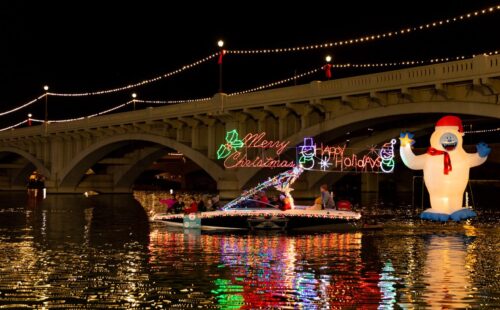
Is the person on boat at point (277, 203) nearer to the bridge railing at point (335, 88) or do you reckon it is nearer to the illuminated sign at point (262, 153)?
the bridge railing at point (335, 88)

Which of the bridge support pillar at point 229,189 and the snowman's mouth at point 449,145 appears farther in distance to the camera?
the bridge support pillar at point 229,189

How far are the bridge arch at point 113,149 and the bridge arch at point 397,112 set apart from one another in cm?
750

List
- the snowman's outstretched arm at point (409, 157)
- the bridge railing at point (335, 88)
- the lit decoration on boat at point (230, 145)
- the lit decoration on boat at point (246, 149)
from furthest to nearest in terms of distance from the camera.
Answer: the lit decoration on boat at point (230, 145), the lit decoration on boat at point (246, 149), the bridge railing at point (335, 88), the snowman's outstretched arm at point (409, 157)

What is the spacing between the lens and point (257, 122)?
58.1 m

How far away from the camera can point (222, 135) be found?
62.5 metres

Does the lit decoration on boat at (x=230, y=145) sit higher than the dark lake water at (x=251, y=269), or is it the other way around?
the lit decoration on boat at (x=230, y=145)

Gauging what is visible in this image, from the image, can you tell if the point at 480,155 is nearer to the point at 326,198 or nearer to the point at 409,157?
the point at 409,157

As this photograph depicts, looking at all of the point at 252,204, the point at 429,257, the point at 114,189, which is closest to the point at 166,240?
the point at 252,204

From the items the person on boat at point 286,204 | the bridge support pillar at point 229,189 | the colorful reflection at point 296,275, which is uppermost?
the bridge support pillar at point 229,189

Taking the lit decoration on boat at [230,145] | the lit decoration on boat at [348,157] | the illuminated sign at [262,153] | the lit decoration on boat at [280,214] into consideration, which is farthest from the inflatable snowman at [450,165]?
the lit decoration on boat at [230,145]

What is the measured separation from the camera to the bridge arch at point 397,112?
3872 centimetres

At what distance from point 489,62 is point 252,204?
13.3 m

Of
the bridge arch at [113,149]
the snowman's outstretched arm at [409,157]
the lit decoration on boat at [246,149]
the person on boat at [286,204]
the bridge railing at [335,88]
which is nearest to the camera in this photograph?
the person on boat at [286,204]

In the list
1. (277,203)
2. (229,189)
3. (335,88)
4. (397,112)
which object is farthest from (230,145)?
(277,203)
